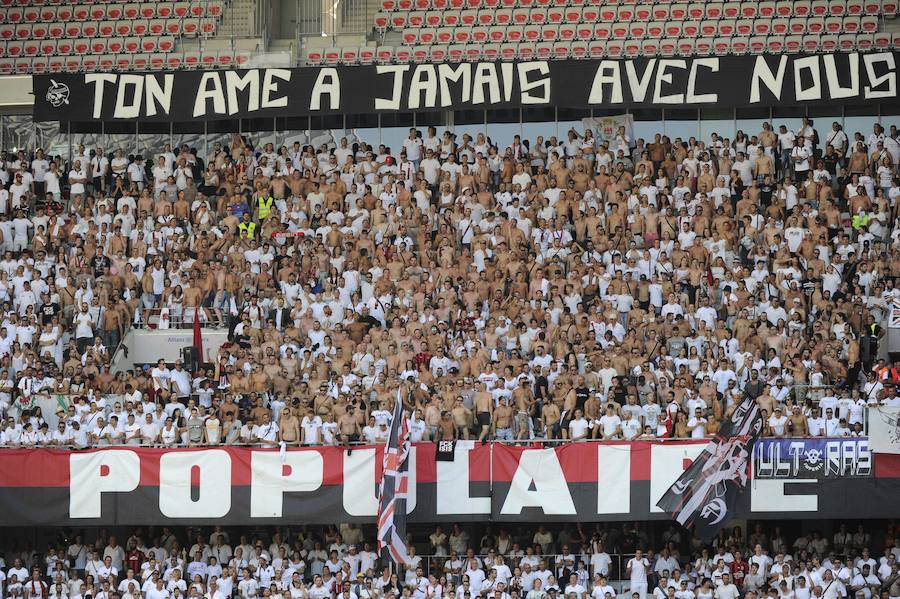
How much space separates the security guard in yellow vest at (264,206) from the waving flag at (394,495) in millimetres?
8669

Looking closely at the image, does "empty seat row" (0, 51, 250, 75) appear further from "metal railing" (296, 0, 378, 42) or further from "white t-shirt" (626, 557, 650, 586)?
"white t-shirt" (626, 557, 650, 586)

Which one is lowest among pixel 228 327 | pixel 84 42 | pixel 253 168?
pixel 228 327

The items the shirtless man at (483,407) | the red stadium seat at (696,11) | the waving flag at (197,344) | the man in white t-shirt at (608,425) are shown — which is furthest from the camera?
the red stadium seat at (696,11)

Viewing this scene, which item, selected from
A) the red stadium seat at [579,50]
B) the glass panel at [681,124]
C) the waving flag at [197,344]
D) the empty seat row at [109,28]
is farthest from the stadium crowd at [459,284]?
the empty seat row at [109,28]

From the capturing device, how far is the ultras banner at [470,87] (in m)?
33.4

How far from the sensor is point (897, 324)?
27875mm

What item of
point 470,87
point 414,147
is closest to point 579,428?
point 414,147

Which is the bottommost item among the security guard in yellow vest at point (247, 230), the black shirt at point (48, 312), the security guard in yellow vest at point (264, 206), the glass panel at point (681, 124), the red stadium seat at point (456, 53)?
the black shirt at point (48, 312)

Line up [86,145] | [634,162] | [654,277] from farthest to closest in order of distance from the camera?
[86,145], [634,162], [654,277]

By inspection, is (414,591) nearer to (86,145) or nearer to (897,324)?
(897,324)

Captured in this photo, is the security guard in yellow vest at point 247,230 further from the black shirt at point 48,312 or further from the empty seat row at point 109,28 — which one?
the empty seat row at point 109,28

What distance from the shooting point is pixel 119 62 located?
1480 inches

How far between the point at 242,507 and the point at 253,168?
1051 cm

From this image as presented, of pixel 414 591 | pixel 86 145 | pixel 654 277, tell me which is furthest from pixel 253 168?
pixel 414 591
